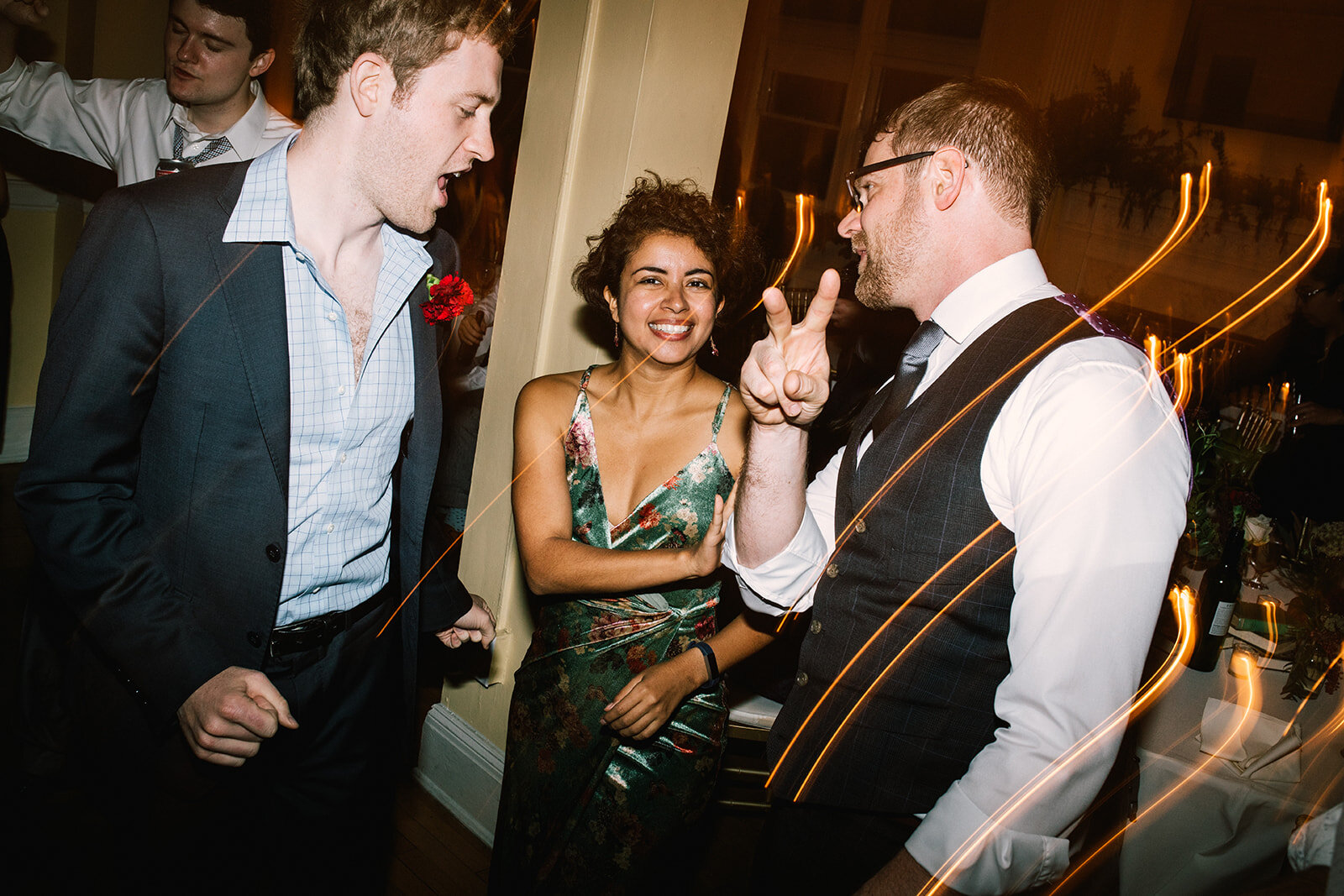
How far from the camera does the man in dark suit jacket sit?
50.8 inches

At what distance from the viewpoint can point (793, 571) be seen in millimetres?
1587

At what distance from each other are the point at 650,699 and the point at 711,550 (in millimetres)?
427

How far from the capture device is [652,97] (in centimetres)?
233

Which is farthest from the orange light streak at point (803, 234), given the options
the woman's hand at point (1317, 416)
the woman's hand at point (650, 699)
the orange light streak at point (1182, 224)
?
the woman's hand at point (650, 699)

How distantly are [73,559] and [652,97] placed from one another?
1877mm

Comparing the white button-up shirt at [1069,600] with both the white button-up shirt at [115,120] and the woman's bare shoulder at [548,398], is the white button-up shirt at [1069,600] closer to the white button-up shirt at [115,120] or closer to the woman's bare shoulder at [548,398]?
the woman's bare shoulder at [548,398]

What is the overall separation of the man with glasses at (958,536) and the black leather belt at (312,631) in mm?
834

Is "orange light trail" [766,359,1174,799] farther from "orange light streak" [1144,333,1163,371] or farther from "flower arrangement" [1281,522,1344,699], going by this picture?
"flower arrangement" [1281,522,1344,699]

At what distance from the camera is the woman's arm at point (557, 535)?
1921 millimetres

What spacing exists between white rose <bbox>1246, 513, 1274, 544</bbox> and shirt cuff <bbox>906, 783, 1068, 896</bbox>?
2075mm

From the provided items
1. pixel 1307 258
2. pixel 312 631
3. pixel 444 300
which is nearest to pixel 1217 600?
pixel 444 300

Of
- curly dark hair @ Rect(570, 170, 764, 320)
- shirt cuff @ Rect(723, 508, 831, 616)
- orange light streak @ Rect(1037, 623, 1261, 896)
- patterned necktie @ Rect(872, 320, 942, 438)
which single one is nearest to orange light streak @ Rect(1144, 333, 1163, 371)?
patterned necktie @ Rect(872, 320, 942, 438)

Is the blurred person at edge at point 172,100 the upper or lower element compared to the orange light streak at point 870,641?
upper

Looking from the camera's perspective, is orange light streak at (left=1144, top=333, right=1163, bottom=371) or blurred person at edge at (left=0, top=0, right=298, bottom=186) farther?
blurred person at edge at (left=0, top=0, right=298, bottom=186)
